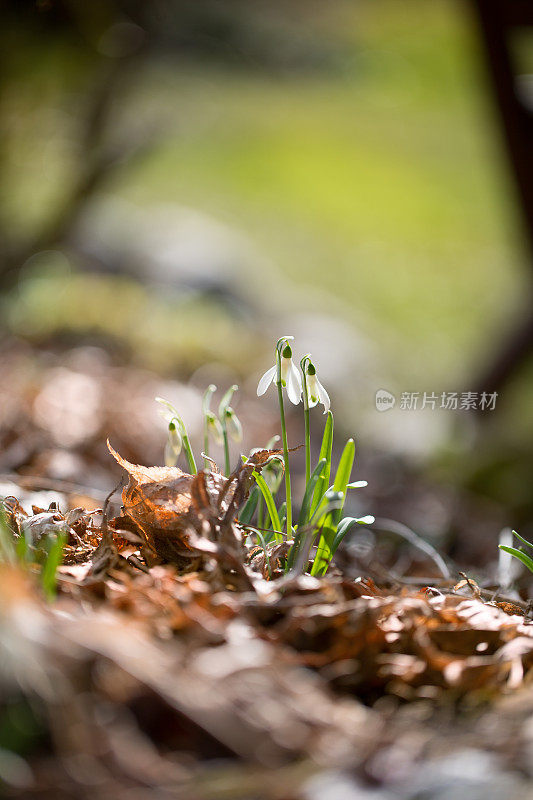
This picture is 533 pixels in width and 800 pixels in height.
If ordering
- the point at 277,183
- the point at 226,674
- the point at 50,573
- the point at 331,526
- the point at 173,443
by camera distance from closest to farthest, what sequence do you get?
1. the point at 226,674
2. the point at 50,573
3. the point at 331,526
4. the point at 173,443
5. the point at 277,183

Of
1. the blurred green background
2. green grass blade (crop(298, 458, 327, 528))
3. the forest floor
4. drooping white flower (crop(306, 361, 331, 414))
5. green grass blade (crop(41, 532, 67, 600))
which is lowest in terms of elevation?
the forest floor

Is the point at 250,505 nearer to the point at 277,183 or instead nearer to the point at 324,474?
the point at 324,474

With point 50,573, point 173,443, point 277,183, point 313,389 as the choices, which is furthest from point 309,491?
point 277,183

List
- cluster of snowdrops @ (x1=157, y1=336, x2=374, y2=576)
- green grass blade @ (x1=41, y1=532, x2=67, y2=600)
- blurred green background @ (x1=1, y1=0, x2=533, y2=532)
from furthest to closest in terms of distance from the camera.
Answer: blurred green background @ (x1=1, y1=0, x2=533, y2=532), cluster of snowdrops @ (x1=157, y1=336, x2=374, y2=576), green grass blade @ (x1=41, y1=532, x2=67, y2=600)

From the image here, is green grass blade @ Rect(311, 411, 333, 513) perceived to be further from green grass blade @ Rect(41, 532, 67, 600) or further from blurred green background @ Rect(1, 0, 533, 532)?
blurred green background @ Rect(1, 0, 533, 532)

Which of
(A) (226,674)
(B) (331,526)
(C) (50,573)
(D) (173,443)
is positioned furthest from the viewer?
(D) (173,443)

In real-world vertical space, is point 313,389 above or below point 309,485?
above

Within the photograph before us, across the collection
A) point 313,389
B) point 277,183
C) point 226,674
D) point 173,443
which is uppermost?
point 277,183

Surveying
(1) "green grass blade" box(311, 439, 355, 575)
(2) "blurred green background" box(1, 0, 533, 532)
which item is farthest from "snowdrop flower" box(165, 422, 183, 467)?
(2) "blurred green background" box(1, 0, 533, 532)

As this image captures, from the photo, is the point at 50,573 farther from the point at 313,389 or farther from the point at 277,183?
the point at 277,183

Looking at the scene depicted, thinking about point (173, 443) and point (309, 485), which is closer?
point (309, 485)

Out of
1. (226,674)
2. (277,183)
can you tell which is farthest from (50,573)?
(277,183)
